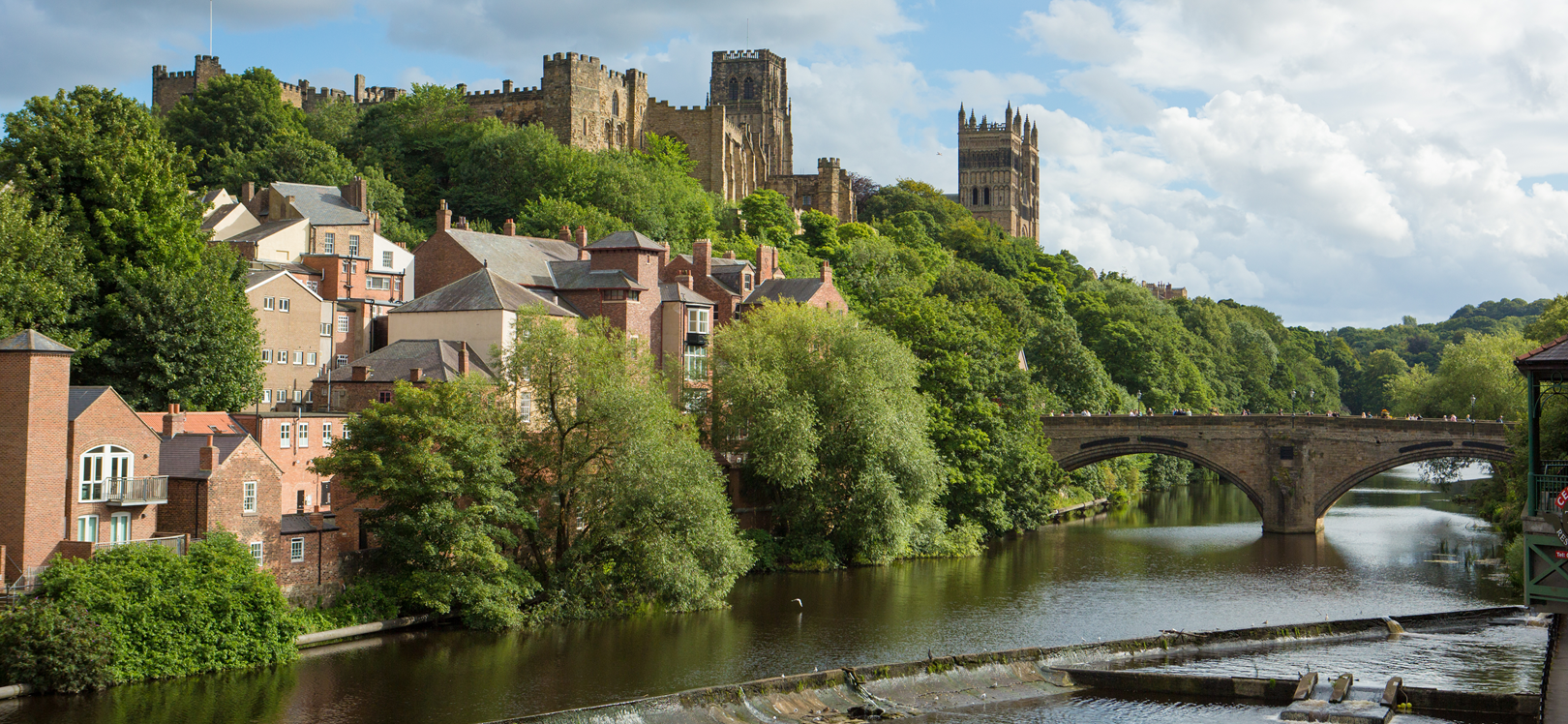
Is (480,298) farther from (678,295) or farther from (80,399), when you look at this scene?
(80,399)

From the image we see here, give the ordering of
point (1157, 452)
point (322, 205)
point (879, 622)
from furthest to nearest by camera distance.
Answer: point (1157, 452) < point (322, 205) < point (879, 622)

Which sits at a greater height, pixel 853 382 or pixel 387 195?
pixel 387 195

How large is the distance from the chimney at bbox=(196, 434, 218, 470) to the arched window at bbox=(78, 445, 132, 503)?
4.78 ft

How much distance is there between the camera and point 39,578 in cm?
2791

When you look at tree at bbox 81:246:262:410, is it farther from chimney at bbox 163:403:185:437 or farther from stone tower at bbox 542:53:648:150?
stone tower at bbox 542:53:648:150

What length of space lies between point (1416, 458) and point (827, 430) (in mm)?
25961

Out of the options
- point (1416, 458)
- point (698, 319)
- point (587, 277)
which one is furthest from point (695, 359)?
point (1416, 458)

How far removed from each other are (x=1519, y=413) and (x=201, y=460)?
4475 cm

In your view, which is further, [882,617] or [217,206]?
[217,206]

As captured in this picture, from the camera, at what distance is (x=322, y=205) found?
58.2 meters

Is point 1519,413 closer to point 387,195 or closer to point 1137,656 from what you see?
point 1137,656

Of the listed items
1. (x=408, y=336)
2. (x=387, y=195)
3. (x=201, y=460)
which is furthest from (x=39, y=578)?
(x=387, y=195)

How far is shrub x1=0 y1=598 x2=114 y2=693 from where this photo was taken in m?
26.6

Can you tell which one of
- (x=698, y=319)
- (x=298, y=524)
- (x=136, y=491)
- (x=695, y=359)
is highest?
(x=698, y=319)
